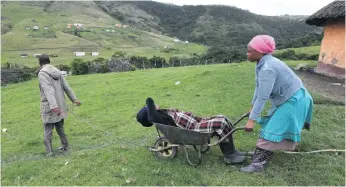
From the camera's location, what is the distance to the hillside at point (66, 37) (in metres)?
85.3

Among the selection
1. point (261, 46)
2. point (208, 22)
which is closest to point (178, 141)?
point (261, 46)

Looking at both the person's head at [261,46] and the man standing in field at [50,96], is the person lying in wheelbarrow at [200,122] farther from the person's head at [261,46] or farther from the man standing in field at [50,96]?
the man standing in field at [50,96]

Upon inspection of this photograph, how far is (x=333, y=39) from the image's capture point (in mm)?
13750

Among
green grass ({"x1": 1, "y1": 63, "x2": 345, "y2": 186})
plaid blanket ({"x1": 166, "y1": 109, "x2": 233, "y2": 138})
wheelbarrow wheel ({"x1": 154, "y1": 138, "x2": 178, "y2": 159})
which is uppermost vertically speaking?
plaid blanket ({"x1": 166, "y1": 109, "x2": 233, "y2": 138})

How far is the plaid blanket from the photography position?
5.20m

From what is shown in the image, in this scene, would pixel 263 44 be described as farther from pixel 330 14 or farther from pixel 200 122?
pixel 330 14

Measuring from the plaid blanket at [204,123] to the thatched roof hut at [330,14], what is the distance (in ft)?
34.8

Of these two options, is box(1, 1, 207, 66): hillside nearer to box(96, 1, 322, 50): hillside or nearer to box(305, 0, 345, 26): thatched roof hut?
box(96, 1, 322, 50): hillside

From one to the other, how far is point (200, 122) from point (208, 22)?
131m

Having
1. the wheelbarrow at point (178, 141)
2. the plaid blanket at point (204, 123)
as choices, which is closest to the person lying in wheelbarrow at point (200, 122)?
the plaid blanket at point (204, 123)

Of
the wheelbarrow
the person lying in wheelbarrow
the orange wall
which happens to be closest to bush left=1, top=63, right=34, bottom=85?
the orange wall

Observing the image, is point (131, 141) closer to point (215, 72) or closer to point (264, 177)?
point (264, 177)

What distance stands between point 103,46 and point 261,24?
64.3 meters

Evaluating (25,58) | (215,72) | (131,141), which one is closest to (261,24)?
(25,58)
